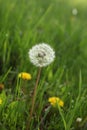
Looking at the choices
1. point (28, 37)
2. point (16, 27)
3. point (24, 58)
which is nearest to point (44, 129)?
point (24, 58)

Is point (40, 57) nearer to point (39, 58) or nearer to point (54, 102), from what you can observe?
point (39, 58)

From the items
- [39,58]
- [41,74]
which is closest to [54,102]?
[39,58]

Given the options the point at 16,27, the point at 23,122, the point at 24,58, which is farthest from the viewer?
the point at 16,27

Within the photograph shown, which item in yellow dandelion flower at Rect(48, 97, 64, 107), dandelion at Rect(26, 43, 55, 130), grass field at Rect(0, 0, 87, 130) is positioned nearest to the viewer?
dandelion at Rect(26, 43, 55, 130)

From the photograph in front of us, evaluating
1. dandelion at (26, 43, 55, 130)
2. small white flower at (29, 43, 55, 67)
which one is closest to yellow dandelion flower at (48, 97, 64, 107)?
dandelion at (26, 43, 55, 130)

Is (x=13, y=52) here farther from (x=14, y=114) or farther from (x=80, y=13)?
(x=80, y=13)

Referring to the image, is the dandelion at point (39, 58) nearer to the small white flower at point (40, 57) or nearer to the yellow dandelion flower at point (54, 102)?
the small white flower at point (40, 57)

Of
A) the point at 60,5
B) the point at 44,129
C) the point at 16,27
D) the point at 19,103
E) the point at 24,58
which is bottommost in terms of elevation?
the point at 44,129

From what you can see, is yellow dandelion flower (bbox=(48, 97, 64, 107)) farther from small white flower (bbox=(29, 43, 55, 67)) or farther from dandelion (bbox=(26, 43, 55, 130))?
small white flower (bbox=(29, 43, 55, 67))

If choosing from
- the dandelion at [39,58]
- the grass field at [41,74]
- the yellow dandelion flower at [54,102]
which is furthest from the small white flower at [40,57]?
the yellow dandelion flower at [54,102]
